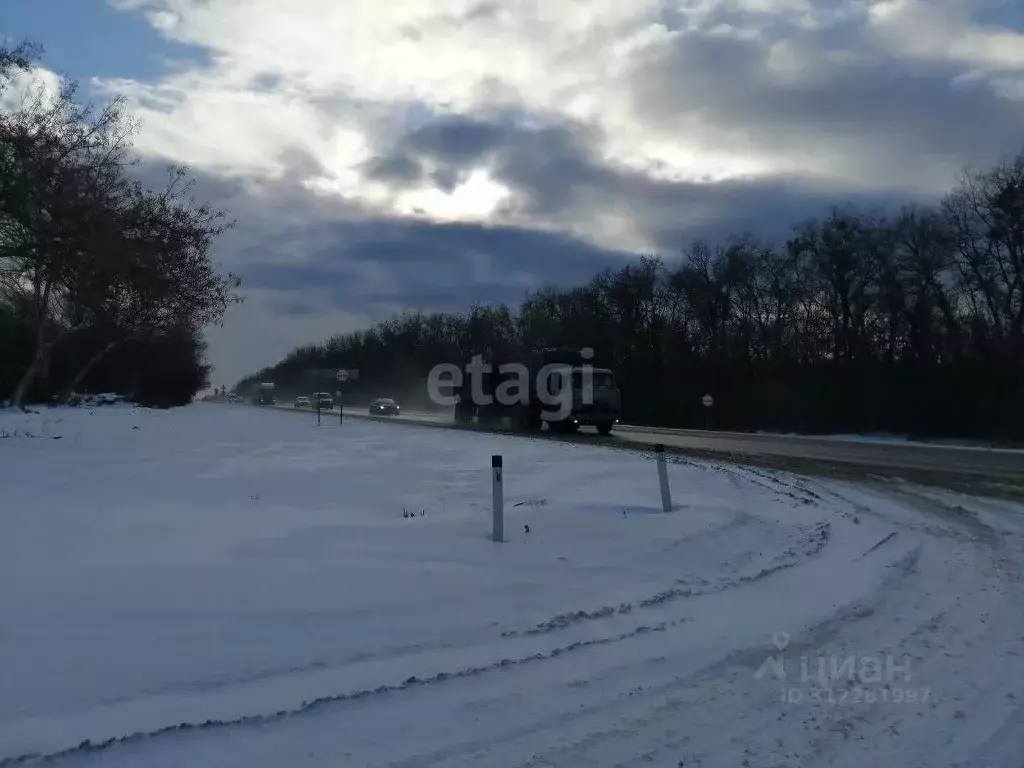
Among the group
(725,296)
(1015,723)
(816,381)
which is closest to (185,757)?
(1015,723)

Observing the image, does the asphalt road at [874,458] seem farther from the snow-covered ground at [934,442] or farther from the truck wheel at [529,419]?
the truck wheel at [529,419]

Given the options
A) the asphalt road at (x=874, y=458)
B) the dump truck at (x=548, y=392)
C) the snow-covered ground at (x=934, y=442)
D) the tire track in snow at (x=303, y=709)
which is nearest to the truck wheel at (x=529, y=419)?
the dump truck at (x=548, y=392)

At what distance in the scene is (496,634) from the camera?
23.2 ft

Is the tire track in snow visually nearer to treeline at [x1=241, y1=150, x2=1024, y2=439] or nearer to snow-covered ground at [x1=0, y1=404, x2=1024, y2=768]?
snow-covered ground at [x1=0, y1=404, x2=1024, y2=768]

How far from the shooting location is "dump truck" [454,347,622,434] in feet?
133

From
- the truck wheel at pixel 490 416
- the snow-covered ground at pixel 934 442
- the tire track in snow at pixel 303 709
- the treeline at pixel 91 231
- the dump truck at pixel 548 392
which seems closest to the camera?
the tire track in snow at pixel 303 709

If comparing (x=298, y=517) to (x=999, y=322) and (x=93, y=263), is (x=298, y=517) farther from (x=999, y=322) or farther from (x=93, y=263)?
(x=999, y=322)

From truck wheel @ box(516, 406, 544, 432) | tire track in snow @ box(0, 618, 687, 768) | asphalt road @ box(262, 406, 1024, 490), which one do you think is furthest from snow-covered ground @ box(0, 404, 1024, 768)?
truck wheel @ box(516, 406, 544, 432)

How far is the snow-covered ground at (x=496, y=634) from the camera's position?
5.05 meters

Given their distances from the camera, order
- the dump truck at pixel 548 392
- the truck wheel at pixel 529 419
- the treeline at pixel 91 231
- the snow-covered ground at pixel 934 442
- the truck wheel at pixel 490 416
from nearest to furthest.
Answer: the treeline at pixel 91 231 → the snow-covered ground at pixel 934 442 → the dump truck at pixel 548 392 → the truck wheel at pixel 529 419 → the truck wheel at pixel 490 416

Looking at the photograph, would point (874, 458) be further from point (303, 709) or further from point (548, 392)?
point (303, 709)

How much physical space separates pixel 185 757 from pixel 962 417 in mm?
38539

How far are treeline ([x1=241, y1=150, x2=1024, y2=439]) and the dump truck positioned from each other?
11411 millimetres

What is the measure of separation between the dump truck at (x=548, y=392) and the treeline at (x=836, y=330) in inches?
449
